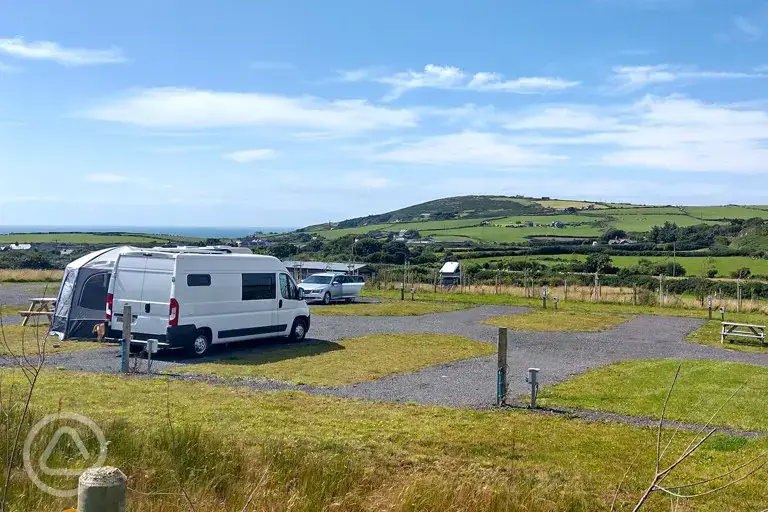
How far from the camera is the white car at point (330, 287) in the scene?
110ft

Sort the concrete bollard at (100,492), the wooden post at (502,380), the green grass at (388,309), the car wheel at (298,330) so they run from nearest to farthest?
the concrete bollard at (100,492) → the wooden post at (502,380) → the car wheel at (298,330) → the green grass at (388,309)

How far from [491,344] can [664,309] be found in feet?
62.2

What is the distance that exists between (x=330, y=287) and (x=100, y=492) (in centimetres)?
3138

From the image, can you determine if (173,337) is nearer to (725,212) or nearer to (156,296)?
(156,296)

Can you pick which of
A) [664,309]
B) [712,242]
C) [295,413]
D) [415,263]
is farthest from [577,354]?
[712,242]

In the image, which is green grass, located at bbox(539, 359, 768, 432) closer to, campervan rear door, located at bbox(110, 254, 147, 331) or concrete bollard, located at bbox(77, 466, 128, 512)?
concrete bollard, located at bbox(77, 466, 128, 512)

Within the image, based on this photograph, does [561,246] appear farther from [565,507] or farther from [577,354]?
[565,507]

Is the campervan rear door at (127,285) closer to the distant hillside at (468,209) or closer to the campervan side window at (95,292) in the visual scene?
the campervan side window at (95,292)

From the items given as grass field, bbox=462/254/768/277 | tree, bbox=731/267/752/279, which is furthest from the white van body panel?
grass field, bbox=462/254/768/277

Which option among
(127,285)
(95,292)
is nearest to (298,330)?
(127,285)

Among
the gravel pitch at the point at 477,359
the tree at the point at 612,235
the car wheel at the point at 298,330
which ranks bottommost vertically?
the gravel pitch at the point at 477,359

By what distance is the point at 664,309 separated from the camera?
116ft

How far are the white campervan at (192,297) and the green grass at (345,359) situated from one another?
84 centimetres

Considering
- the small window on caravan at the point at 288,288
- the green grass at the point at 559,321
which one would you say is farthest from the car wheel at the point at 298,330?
the green grass at the point at 559,321
